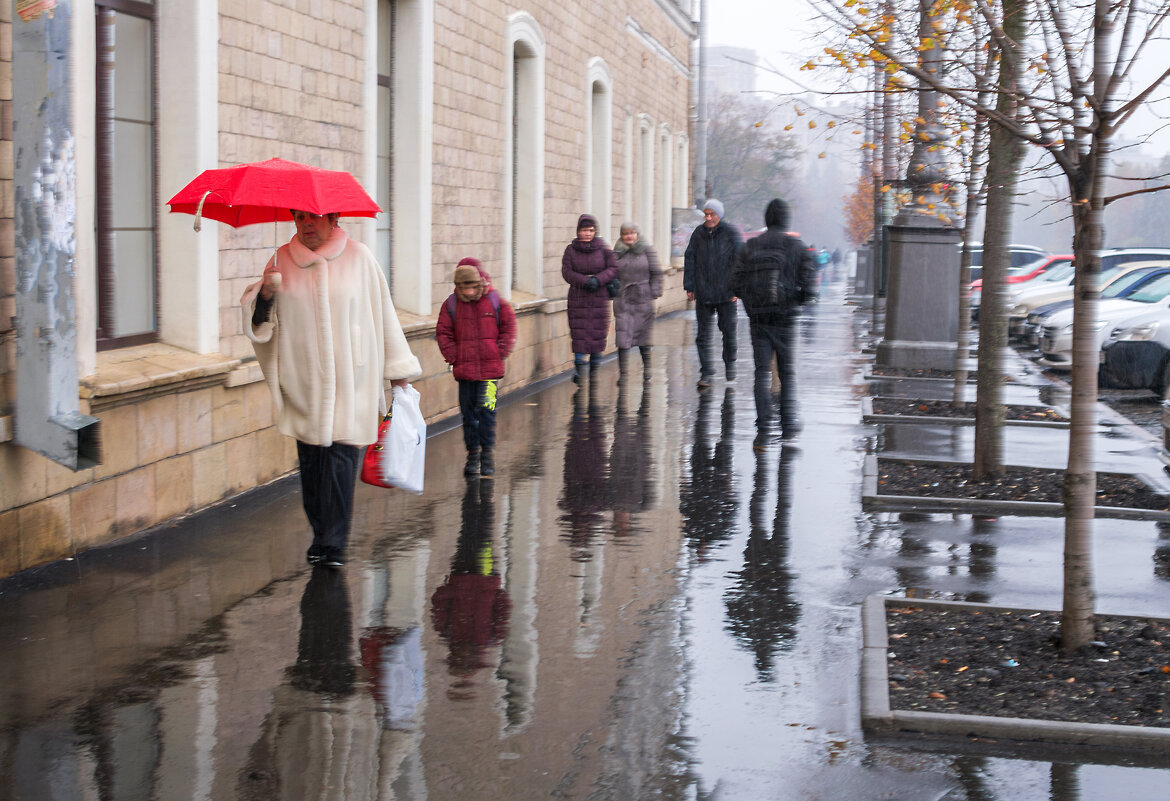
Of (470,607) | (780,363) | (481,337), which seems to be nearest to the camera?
(470,607)

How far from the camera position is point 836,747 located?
14.7 ft

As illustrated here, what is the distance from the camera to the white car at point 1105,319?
1769 cm

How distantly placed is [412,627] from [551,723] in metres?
1.29

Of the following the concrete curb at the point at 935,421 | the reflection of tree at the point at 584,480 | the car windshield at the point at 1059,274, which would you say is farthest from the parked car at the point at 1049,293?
the reflection of tree at the point at 584,480

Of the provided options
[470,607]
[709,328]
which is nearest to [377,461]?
[470,607]

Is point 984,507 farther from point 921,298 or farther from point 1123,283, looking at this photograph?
point 1123,283

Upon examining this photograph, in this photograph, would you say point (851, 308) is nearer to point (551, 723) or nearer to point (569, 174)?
point (569, 174)

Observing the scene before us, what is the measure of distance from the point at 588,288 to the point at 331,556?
7655 mm

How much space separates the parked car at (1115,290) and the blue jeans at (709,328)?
643 centimetres

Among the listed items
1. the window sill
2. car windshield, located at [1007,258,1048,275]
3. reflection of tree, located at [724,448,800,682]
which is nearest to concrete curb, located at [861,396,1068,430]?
reflection of tree, located at [724,448,800,682]

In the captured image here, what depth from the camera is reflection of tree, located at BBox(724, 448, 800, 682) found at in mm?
5652

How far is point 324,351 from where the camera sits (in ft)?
21.9

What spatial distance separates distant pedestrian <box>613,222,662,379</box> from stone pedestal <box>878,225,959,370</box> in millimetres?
2801

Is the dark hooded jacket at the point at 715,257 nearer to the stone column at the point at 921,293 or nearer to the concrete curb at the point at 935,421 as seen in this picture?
the concrete curb at the point at 935,421
